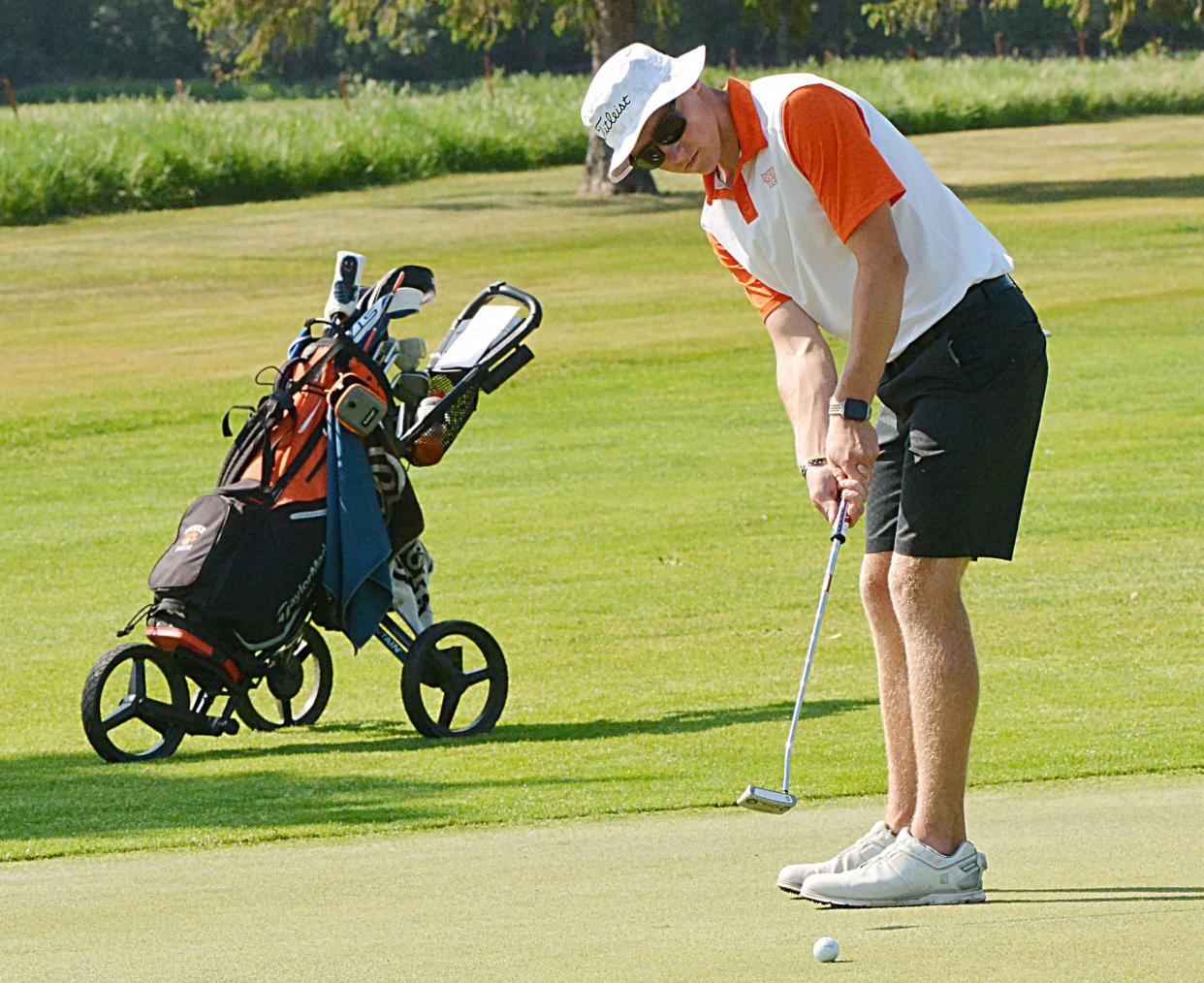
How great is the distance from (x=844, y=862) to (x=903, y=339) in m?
1.07

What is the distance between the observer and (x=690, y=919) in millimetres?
4020

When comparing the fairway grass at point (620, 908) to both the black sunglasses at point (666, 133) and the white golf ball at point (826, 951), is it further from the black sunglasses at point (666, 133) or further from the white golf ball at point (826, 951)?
the black sunglasses at point (666, 133)

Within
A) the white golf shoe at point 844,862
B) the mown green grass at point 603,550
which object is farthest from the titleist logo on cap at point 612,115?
the mown green grass at point 603,550

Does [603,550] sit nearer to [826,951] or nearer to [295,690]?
[295,690]

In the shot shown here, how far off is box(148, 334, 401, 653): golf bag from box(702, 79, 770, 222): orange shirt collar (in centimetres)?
314

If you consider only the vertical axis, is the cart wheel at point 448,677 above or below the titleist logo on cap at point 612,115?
below

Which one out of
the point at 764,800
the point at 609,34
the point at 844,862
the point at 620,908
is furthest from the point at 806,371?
the point at 609,34

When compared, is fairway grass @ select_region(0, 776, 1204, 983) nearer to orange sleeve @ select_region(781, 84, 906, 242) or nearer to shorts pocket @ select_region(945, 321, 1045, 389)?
shorts pocket @ select_region(945, 321, 1045, 389)

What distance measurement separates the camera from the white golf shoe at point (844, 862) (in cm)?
431

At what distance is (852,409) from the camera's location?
4344mm

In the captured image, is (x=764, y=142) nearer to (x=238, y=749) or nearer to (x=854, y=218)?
(x=854, y=218)

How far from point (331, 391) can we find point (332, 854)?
2.72 m

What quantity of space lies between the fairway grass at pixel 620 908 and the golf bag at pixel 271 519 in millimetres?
1796

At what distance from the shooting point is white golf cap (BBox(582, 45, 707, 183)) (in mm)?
4398
